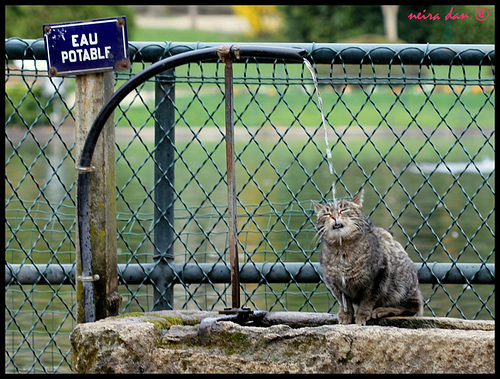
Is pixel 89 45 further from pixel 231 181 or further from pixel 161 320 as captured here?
pixel 161 320

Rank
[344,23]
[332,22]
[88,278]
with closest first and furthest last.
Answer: [88,278] < [344,23] < [332,22]

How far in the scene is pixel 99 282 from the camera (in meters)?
4.02

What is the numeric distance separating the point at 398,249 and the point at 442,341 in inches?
29.8

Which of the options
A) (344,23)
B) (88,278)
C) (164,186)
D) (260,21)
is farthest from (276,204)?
(260,21)

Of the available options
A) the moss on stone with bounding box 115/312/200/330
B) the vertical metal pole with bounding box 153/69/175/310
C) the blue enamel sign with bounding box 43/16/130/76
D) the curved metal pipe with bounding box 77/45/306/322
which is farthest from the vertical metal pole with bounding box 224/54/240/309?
the vertical metal pole with bounding box 153/69/175/310

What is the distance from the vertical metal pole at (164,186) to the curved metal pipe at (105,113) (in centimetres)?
71

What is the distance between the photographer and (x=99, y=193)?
4.03 metres

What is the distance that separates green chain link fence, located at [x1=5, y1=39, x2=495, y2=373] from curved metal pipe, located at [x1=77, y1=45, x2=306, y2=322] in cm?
57

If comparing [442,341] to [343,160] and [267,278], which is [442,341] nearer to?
[267,278]

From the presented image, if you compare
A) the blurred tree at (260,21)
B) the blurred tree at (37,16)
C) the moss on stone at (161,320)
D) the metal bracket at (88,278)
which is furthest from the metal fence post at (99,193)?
the blurred tree at (260,21)

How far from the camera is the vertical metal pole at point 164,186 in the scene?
4.62 metres

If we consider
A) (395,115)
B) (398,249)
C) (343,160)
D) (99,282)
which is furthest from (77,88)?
(395,115)

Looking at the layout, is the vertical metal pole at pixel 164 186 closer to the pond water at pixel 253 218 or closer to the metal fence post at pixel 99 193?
the pond water at pixel 253 218

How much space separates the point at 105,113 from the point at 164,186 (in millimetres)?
896
